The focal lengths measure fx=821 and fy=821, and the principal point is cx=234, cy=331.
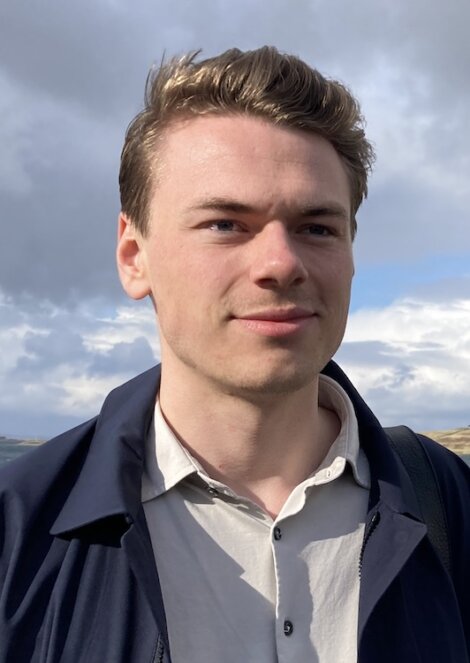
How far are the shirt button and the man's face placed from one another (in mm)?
982

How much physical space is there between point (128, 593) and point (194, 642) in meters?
0.34

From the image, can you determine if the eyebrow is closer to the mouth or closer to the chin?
the mouth

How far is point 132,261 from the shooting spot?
434 centimetres

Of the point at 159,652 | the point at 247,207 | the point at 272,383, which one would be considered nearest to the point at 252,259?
the point at 247,207

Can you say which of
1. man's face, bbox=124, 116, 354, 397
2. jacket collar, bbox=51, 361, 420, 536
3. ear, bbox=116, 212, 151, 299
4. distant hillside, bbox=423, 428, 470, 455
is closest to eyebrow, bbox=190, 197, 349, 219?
man's face, bbox=124, 116, 354, 397

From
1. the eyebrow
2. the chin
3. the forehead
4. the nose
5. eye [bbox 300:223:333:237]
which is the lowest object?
the chin

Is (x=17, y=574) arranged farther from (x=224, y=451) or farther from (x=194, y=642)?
(x=224, y=451)

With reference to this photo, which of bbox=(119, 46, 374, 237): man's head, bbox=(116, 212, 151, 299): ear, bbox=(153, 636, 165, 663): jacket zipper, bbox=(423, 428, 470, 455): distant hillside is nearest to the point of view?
bbox=(153, 636, 165, 663): jacket zipper

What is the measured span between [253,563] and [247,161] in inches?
70.1

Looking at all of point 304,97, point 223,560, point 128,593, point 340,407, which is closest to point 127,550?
point 128,593

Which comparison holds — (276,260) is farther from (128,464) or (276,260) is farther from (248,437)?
(128,464)

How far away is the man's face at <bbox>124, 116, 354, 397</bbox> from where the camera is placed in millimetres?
3600

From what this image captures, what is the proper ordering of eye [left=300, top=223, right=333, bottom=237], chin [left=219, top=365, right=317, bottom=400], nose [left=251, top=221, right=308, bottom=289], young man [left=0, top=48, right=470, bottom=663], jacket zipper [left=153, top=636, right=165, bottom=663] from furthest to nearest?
eye [left=300, top=223, right=333, bottom=237]
chin [left=219, top=365, right=317, bottom=400]
nose [left=251, top=221, right=308, bottom=289]
young man [left=0, top=48, right=470, bottom=663]
jacket zipper [left=153, top=636, right=165, bottom=663]

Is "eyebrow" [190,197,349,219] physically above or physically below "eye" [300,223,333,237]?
above
